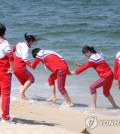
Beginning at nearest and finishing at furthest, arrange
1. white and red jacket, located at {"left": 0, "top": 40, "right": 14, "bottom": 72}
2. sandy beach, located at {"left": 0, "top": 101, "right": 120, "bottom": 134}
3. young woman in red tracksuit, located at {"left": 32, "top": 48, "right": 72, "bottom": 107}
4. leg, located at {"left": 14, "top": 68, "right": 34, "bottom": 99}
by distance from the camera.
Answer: sandy beach, located at {"left": 0, "top": 101, "right": 120, "bottom": 134}, white and red jacket, located at {"left": 0, "top": 40, "right": 14, "bottom": 72}, young woman in red tracksuit, located at {"left": 32, "top": 48, "right": 72, "bottom": 107}, leg, located at {"left": 14, "top": 68, "right": 34, "bottom": 99}

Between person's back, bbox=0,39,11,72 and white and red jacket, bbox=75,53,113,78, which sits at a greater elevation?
person's back, bbox=0,39,11,72

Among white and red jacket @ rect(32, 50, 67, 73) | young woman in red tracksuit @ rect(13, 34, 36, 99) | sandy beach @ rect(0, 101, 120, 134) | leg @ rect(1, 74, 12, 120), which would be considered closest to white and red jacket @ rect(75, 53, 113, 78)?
white and red jacket @ rect(32, 50, 67, 73)

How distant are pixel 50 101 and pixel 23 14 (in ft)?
61.5

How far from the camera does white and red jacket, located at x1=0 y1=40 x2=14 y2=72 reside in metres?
7.02

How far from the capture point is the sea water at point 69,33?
10.3m

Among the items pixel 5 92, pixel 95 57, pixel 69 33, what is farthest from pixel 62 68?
pixel 69 33

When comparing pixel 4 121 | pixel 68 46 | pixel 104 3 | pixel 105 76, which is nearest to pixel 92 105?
pixel 105 76

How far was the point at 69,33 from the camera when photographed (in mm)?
20203

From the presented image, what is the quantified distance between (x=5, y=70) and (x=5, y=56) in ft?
0.66

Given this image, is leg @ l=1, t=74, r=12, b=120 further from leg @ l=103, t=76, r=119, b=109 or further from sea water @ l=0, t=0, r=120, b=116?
leg @ l=103, t=76, r=119, b=109

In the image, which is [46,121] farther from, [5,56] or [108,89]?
[108,89]

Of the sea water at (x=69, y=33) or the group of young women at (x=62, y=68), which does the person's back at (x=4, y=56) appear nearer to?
the group of young women at (x=62, y=68)

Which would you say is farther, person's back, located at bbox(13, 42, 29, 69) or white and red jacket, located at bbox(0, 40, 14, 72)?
person's back, located at bbox(13, 42, 29, 69)

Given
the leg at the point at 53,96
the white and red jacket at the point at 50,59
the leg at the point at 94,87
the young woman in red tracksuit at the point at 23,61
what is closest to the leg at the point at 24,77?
the young woman in red tracksuit at the point at 23,61
